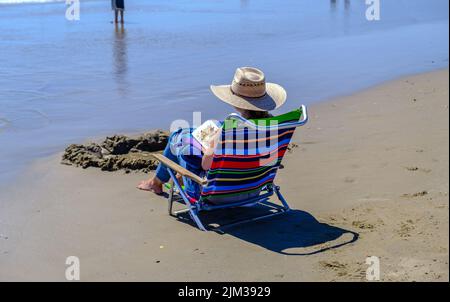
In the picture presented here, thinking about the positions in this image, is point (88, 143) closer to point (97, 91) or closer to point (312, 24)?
point (97, 91)

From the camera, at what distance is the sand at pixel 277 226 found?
14.5 feet

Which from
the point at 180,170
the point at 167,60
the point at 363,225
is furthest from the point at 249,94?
the point at 167,60

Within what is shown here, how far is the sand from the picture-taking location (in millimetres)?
4418

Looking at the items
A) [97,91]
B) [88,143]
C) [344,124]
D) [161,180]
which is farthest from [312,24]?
[161,180]

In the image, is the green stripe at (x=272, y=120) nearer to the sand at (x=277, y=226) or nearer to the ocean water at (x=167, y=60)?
the sand at (x=277, y=226)

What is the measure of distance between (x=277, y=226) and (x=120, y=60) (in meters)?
8.86

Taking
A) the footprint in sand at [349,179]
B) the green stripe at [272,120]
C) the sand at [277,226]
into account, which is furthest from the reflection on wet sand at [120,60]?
the green stripe at [272,120]

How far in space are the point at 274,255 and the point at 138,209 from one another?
1.42 meters

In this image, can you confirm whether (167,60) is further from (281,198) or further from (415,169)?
(281,198)

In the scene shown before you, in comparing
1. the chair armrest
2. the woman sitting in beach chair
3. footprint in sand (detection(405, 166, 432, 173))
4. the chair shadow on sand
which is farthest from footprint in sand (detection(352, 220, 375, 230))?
footprint in sand (detection(405, 166, 432, 173))

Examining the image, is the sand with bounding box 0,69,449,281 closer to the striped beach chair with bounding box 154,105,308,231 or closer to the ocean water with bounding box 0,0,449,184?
the striped beach chair with bounding box 154,105,308,231

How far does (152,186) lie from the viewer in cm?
594

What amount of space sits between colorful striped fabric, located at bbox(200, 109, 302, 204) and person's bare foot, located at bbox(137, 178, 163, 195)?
32.4 inches

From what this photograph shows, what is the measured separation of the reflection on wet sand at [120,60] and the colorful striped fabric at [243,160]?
5.35 meters
